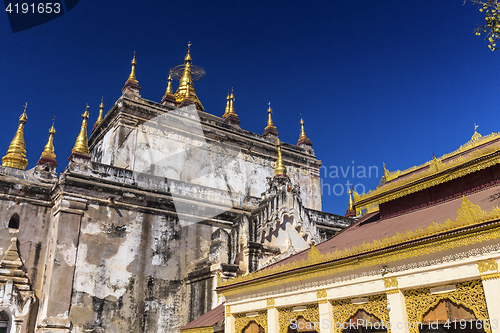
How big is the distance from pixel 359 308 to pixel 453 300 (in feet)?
6.05

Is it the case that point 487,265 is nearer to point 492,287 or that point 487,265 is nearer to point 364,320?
point 492,287

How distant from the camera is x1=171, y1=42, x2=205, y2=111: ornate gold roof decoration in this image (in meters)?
30.1

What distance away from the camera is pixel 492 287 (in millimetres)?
6582

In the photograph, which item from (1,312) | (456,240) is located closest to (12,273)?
(1,312)

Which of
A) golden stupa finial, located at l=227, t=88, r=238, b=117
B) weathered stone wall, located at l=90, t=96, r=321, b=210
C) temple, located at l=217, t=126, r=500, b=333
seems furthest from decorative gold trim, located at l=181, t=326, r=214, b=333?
golden stupa finial, located at l=227, t=88, r=238, b=117

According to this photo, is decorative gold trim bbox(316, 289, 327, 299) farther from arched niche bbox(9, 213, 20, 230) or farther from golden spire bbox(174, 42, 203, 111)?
golden spire bbox(174, 42, 203, 111)

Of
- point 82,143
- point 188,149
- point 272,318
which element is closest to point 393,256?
point 272,318

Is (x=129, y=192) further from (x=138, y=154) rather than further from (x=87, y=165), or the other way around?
(x=138, y=154)

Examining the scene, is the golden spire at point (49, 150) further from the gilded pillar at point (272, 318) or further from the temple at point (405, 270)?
the gilded pillar at point (272, 318)

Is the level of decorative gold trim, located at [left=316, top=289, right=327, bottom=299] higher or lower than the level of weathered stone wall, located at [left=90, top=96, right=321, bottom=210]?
lower

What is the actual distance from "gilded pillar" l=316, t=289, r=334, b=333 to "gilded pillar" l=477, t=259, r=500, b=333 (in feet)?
10.2

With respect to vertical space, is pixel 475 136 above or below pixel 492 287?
above

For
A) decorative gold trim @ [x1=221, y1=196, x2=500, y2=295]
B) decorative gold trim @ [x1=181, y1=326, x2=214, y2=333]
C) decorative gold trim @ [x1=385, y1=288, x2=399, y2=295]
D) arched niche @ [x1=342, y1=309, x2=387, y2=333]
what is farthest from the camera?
decorative gold trim @ [x1=181, y1=326, x2=214, y2=333]

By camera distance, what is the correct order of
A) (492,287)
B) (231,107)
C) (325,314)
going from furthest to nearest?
(231,107) → (325,314) → (492,287)
